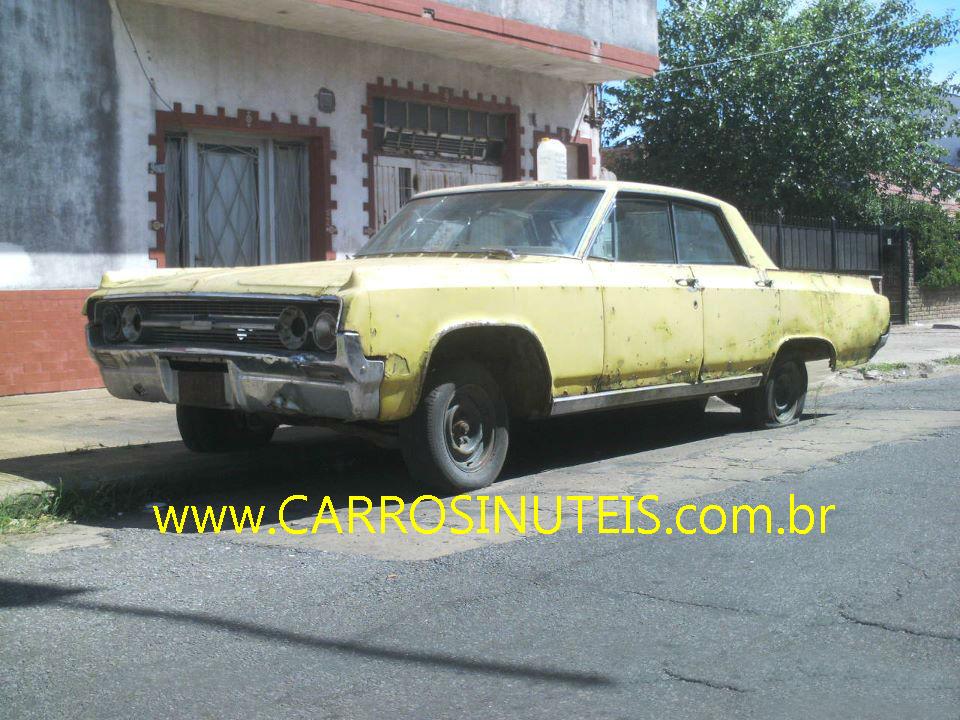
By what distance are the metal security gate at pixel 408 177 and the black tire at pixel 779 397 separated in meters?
6.21

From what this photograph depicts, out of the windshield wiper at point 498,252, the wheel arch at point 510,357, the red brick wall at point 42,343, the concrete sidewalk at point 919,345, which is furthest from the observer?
the concrete sidewalk at point 919,345

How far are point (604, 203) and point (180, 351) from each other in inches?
107

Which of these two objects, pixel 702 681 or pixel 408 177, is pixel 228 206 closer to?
pixel 408 177

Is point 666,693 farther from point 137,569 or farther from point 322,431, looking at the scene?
point 322,431

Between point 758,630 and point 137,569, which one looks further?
point 137,569

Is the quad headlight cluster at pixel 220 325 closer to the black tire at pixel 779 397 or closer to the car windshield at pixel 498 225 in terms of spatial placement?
the car windshield at pixel 498 225

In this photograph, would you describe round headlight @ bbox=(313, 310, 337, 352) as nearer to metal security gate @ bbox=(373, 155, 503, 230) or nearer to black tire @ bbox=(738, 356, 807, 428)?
black tire @ bbox=(738, 356, 807, 428)

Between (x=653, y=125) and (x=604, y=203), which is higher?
(x=653, y=125)

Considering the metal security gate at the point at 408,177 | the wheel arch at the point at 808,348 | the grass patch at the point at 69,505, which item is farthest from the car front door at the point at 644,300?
the metal security gate at the point at 408,177

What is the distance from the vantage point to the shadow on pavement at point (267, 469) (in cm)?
612

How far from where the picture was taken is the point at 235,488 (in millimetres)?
6715

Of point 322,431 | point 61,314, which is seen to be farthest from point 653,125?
point 322,431

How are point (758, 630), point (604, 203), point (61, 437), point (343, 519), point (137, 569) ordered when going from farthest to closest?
1. point (61, 437)
2. point (604, 203)
3. point (343, 519)
4. point (137, 569)
5. point (758, 630)

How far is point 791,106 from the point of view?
23500 millimetres
